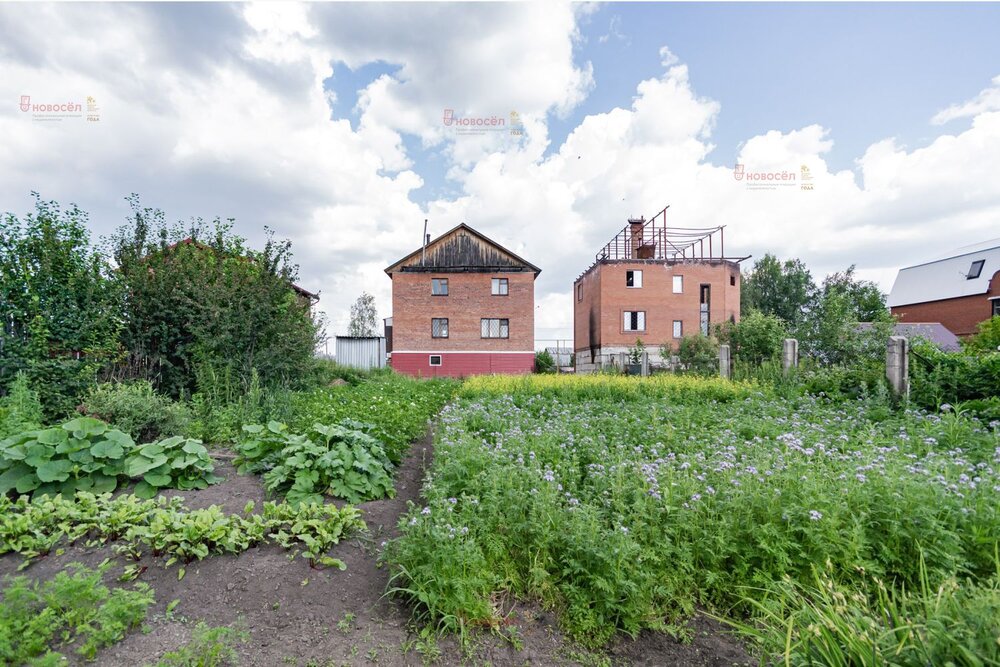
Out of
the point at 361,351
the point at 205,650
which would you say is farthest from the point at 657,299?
the point at 205,650

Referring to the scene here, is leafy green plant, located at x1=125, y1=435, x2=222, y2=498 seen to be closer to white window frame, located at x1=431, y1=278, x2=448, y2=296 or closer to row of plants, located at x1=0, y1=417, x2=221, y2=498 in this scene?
row of plants, located at x1=0, y1=417, x2=221, y2=498

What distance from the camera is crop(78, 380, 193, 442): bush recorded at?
20.8ft

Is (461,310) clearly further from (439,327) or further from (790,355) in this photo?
(790,355)

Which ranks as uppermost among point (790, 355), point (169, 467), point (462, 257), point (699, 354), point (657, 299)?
point (462, 257)

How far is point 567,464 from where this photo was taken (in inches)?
178

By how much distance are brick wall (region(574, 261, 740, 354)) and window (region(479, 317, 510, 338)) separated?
24.7 ft

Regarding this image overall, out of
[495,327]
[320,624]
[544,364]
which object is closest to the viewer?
[320,624]

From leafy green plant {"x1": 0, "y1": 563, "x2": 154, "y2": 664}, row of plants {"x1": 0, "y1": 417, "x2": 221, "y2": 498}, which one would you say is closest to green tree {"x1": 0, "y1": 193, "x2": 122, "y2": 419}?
row of plants {"x1": 0, "y1": 417, "x2": 221, "y2": 498}

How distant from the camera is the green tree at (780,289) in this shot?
43.5 metres

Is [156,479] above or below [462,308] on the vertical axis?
below

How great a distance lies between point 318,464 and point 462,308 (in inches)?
873

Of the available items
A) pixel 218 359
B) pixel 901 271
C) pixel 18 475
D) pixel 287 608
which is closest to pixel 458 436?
pixel 287 608

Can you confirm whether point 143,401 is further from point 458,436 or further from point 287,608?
point 287,608

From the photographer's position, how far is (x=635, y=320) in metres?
30.7
